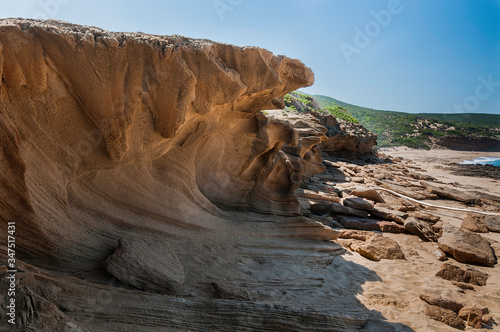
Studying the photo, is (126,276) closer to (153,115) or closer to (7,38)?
(153,115)

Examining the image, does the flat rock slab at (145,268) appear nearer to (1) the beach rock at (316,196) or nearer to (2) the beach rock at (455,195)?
(1) the beach rock at (316,196)

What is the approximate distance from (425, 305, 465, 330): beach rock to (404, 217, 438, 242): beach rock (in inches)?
129

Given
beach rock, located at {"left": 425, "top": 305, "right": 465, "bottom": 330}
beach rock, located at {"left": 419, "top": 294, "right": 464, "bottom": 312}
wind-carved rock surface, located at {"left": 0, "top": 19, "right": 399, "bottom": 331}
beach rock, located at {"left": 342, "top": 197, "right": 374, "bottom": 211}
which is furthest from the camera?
beach rock, located at {"left": 342, "top": 197, "right": 374, "bottom": 211}

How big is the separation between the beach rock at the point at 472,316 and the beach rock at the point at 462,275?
4.23ft

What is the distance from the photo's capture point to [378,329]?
11.6 feet

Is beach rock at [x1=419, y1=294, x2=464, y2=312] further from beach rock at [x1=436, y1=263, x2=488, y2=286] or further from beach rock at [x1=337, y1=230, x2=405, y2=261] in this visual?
beach rock at [x1=337, y1=230, x2=405, y2=261]

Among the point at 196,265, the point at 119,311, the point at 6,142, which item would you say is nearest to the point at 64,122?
the point at 6,142

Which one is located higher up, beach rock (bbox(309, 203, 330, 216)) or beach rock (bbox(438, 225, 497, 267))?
beach rock (bbox(309, 203, 330, 216))

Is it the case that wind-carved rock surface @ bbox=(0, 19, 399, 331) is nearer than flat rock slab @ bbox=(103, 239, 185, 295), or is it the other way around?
wind-carved rock surface @ bbox=(0, 19, 399, 331)

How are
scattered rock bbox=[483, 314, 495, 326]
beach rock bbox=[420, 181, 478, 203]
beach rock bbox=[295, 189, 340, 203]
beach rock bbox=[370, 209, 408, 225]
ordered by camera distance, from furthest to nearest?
beach rock bbox=[420, 181, 478, 203] → beach rock bbox=[295, 189, 340, 203] → beach rock bbox=[370, 209, 408, 225] → scattered rock bbox=[483, 314, 495, 326]

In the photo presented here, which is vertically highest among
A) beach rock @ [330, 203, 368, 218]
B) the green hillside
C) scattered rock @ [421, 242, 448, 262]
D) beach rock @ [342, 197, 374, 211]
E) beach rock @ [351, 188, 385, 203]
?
the green hillside

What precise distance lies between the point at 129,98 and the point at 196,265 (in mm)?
2223

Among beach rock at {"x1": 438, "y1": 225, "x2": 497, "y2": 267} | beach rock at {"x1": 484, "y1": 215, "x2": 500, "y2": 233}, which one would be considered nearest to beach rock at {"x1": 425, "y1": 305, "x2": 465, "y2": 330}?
beach rock at {"x1": 438, "y1": 225, "x2": 497, "y2": 267}

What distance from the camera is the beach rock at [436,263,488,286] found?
5.10 metres
